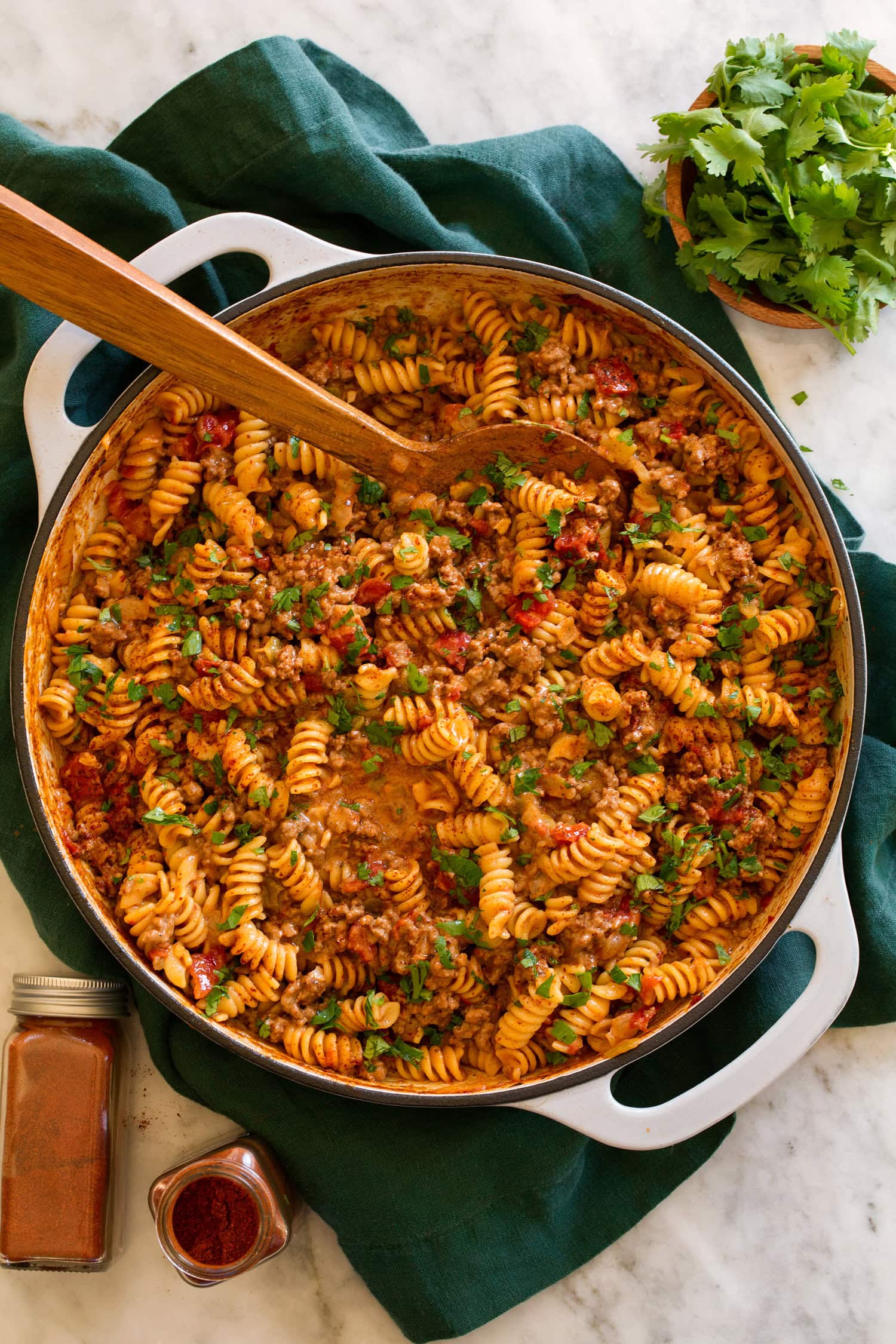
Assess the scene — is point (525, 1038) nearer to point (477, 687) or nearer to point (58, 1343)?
point (477, 687)

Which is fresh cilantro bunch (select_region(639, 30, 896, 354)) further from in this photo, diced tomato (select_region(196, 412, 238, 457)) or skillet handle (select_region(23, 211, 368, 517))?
diced tomato (select_region(196, 412, 238, 457))

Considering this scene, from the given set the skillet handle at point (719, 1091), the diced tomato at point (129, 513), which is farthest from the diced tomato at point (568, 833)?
the diced tomato at point (129, 513)

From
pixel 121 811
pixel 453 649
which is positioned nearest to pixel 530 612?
pixel 453 649

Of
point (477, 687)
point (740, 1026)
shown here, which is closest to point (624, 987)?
point (740, 1026)

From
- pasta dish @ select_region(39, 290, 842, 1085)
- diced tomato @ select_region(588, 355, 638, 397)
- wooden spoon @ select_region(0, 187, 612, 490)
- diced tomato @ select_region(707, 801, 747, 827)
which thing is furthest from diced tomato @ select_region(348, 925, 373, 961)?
diced tomato @ select_region(588, 355, 638, 397)

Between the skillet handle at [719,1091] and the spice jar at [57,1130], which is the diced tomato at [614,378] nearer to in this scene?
the skillet handle at [719,1091]
